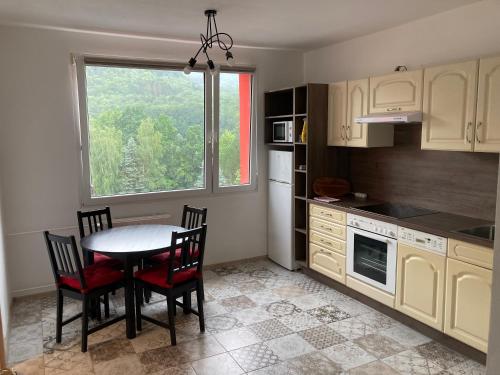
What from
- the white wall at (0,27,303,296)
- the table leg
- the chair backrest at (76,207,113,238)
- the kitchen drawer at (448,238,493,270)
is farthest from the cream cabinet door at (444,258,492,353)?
the white wall at (0,27,303,296)

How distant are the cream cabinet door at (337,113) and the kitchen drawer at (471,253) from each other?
158 cm

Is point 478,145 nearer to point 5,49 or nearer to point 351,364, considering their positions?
point 351,364

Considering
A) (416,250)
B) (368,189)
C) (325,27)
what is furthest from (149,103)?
(416,250)

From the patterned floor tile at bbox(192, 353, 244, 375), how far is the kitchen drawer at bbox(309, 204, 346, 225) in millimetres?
1680

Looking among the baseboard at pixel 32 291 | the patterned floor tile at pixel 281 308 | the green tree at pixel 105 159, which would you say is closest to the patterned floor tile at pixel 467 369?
the patterned floor tile at pixel 281 308

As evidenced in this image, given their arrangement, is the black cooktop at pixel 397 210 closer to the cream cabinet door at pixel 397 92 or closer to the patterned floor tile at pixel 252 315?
the cream cabinet door at pixel 397 92

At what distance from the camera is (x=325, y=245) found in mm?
4141

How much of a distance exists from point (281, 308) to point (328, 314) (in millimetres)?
421

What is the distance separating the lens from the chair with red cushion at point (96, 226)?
3424 mm

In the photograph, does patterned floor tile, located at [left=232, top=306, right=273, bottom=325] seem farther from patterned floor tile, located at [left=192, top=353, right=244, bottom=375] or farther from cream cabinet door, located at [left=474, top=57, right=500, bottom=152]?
cream cabinet door, located at [left=474, top=57, right=500, bottom=152]

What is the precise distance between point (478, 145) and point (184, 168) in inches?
113

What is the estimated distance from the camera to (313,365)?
9.11 feet

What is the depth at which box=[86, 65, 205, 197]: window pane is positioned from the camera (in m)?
4.07

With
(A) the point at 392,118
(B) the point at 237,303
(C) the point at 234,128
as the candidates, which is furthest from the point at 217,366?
(C) the point at 234,128
